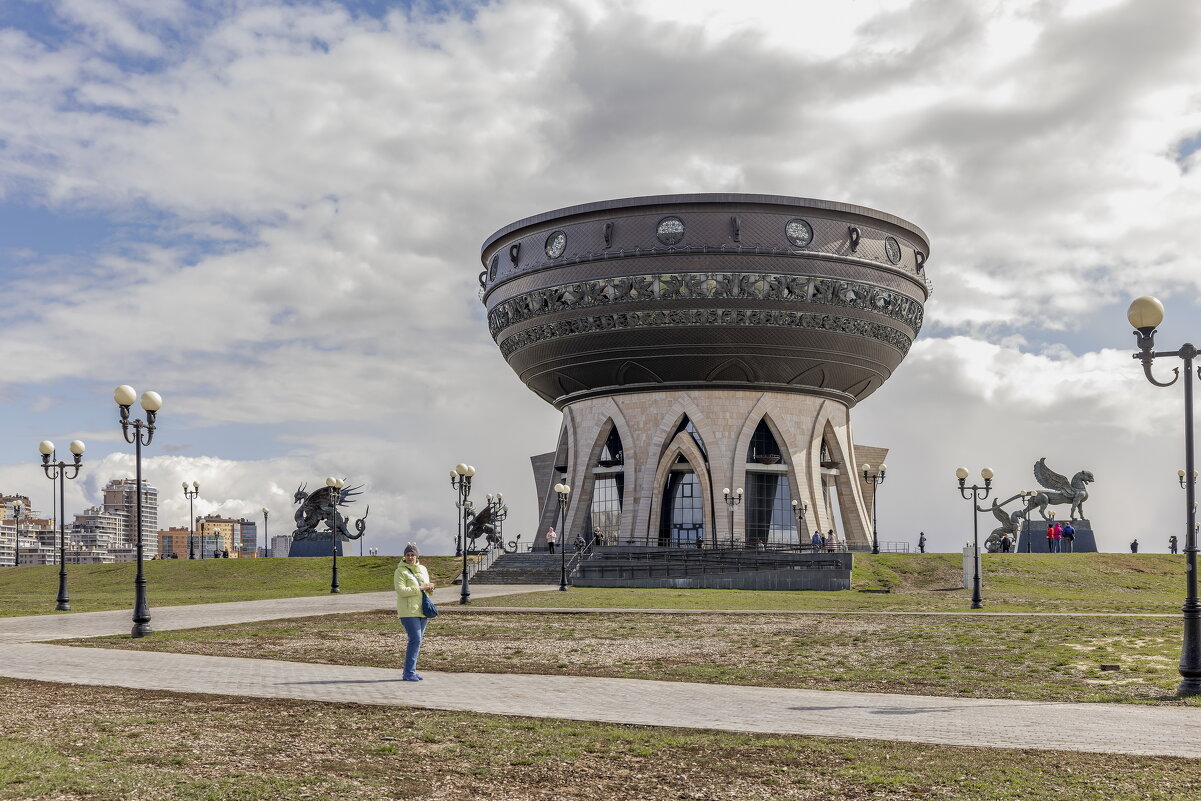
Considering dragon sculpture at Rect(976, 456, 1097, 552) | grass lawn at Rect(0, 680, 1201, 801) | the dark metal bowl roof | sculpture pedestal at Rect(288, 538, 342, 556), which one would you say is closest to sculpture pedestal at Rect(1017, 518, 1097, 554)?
dragon sculpture at Rect(976, 456, 1097, 552)

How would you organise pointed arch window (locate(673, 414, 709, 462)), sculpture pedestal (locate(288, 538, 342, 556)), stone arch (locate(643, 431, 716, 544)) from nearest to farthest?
1. sculpture pedestal (locate(288, 538, 342, 556))
2. stone arch (locate(643, 431, 716, 544))
3. pointed arch window (locate(673, 414, 709, 462))

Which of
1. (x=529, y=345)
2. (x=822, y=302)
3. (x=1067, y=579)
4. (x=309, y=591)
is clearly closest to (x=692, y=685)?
(x=309, y=591)

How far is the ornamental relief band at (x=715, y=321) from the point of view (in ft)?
209

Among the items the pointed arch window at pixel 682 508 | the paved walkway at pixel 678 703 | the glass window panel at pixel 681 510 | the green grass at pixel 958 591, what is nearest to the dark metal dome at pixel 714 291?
the pointed arch window at pixel 682 508

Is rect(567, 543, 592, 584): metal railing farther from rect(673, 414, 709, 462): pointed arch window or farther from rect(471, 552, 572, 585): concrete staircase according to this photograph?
rect(673, 414, 709, 462): pointed arch window

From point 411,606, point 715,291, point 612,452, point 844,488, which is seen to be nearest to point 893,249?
point 715,291

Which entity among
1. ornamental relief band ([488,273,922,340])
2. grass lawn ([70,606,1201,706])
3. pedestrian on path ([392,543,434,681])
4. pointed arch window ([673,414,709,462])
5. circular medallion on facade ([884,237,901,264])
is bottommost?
grass lawn ([70,606,1201,706])

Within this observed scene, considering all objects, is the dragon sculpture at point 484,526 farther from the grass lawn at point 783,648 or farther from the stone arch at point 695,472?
the grass lawn at point 783,648

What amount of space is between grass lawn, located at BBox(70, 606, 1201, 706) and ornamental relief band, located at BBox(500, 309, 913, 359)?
35996mm

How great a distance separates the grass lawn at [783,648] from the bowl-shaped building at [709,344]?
3657 centimetres

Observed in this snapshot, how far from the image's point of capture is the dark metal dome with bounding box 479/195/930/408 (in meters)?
63.4

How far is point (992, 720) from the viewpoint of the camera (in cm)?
1288

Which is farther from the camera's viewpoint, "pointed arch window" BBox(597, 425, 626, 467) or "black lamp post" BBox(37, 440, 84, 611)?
"pointed arch window" BBox(597, 425, 626, 467)

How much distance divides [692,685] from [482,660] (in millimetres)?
4309
